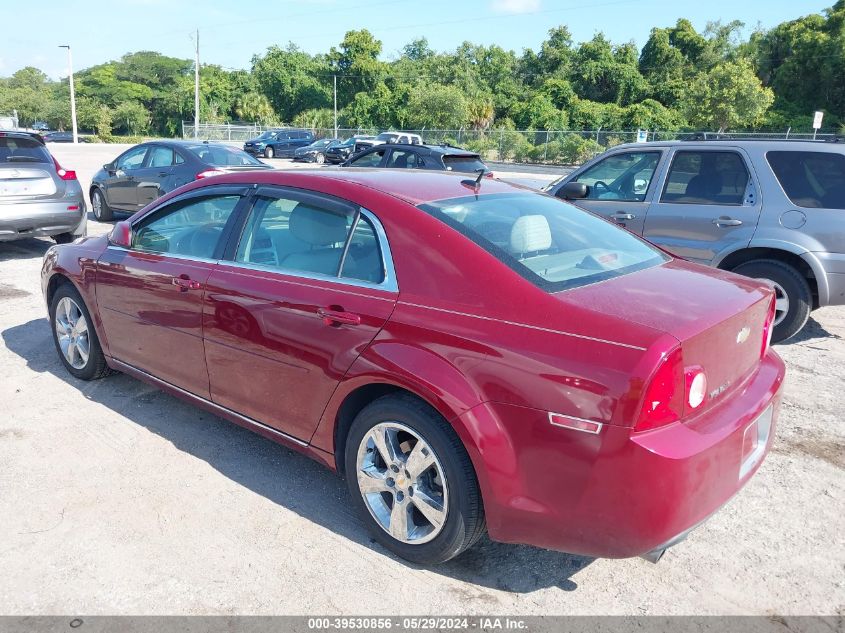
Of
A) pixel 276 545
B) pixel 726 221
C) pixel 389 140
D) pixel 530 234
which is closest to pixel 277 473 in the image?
pixel 276 545

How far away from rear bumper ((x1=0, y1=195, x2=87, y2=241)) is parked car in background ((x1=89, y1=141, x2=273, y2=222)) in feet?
5.65

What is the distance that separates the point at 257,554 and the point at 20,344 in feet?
13.0

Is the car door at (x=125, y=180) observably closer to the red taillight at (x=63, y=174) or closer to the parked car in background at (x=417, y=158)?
the red taillight at (x=63, y=174)

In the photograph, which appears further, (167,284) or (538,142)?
(538,142)

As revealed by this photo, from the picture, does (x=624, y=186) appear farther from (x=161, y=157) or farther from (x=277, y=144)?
(x=277, y=144)

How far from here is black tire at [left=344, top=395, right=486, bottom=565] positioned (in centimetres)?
264

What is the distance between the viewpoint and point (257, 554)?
9.91 feet

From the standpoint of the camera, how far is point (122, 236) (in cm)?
440

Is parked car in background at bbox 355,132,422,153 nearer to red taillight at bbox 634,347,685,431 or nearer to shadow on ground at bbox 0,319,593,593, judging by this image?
shadow on ground at bbox 0,319,593,593

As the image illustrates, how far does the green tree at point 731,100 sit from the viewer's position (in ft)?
121

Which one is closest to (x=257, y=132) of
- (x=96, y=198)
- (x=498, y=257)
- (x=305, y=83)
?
(x=305, y=83)

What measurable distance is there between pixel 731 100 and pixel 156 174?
115 ft

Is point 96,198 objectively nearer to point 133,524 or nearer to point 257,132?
point 133,524

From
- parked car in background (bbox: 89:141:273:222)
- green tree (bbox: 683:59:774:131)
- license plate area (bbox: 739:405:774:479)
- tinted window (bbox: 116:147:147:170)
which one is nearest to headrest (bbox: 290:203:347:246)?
license plate area (bbox: 739:405:774:479)
